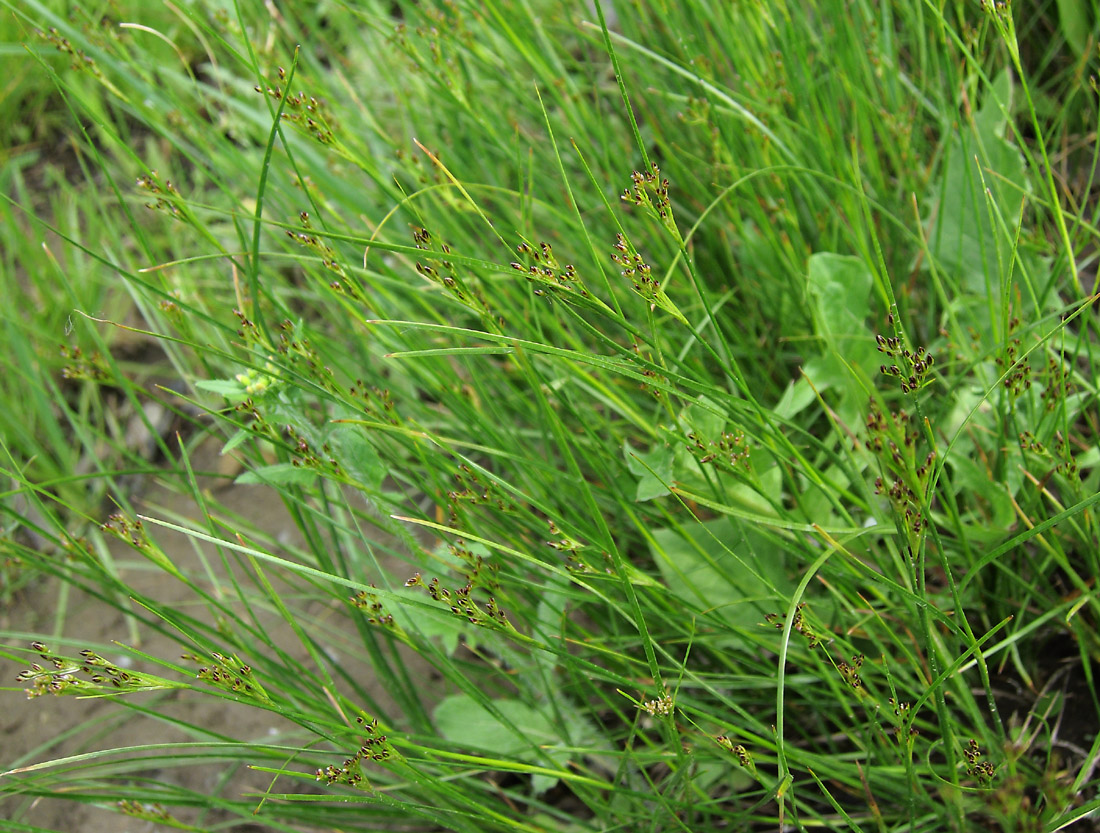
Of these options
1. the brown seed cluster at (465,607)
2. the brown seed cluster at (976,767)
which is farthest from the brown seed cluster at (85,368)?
the brown seed cluster at (976,767)

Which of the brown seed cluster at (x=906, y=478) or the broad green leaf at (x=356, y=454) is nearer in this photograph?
the brown seed cluster at (x=906, y=478)

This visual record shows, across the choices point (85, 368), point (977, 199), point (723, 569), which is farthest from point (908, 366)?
point (85, 368)

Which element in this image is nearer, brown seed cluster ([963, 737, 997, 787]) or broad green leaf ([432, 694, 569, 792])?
brown seed cluster ([963, 737, 997, 787])

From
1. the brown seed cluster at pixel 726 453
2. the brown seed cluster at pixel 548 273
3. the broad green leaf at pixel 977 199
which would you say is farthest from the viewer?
the broad green leaf at pixel 977 199

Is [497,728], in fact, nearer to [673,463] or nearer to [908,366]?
[673,463]

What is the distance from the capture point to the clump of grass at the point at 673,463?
84 cm

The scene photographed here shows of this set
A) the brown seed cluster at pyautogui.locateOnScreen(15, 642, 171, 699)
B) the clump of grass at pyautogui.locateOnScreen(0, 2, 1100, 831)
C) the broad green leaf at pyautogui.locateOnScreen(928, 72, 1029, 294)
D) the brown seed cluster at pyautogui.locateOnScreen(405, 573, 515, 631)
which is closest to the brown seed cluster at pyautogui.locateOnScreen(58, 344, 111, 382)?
the clump of grass at pyautogui.locateOnScreen(0, 2, 1100, 831)

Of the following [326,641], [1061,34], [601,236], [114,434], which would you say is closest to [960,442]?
[601,236]

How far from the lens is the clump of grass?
0.84 metres

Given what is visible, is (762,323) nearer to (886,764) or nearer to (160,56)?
(886,764)

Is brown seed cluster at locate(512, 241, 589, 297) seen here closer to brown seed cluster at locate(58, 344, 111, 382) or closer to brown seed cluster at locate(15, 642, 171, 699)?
brown seed cluster at locate(15, 642, 171, 699)

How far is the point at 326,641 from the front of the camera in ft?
5.36

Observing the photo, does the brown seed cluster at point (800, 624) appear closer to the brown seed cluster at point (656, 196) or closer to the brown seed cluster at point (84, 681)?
the brown seed cluster at point (656, 196)

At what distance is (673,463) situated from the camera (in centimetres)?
104
